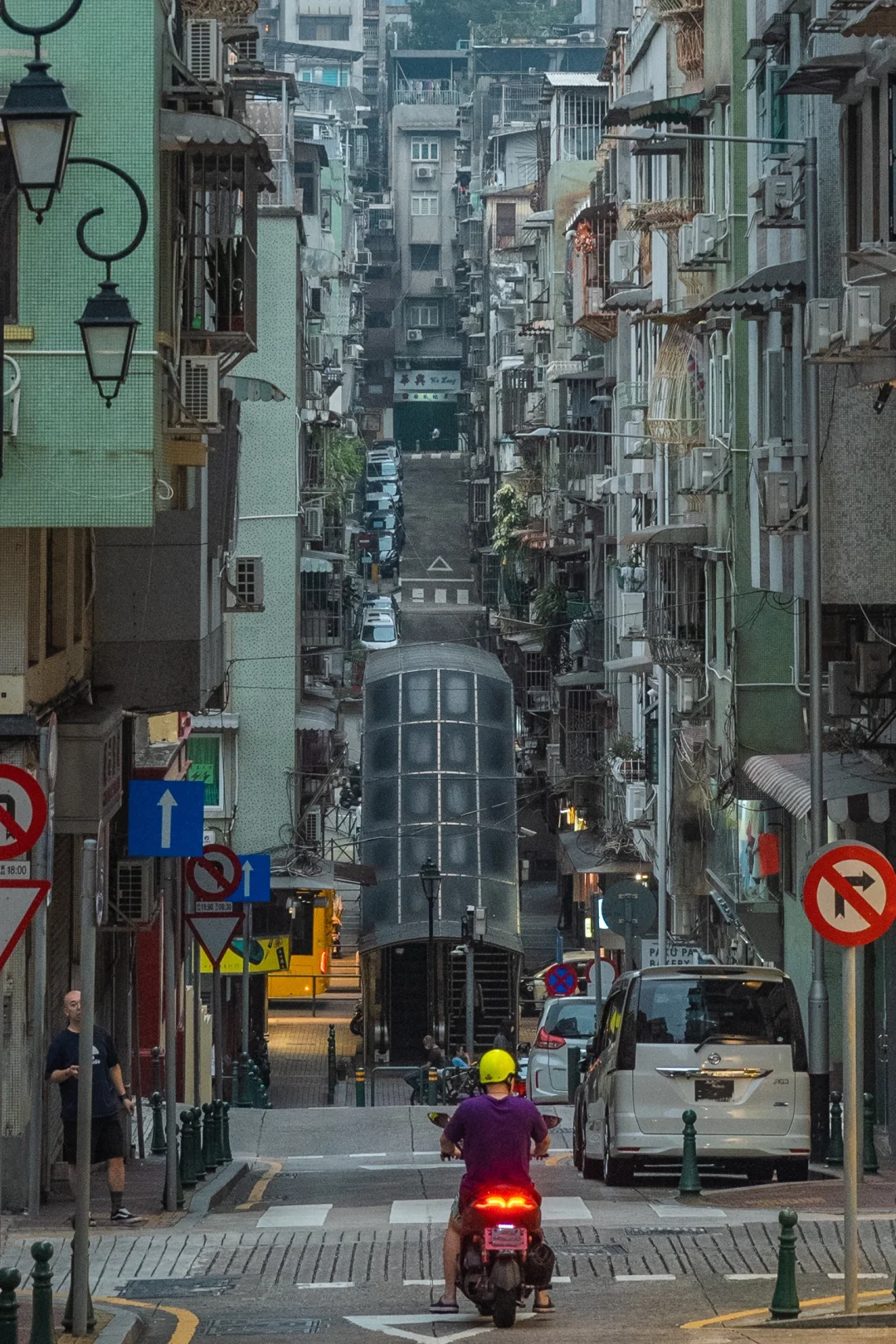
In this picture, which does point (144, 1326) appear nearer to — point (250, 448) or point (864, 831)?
point (864, 831)

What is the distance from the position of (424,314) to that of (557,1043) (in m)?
111

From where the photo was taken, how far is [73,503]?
54.4 ft

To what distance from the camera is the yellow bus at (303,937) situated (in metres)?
48.5

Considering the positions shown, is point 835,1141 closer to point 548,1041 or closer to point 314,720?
point 548,1041

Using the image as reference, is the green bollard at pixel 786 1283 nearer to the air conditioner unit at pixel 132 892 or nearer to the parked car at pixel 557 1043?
the air conditioner unit at pixel 132 892

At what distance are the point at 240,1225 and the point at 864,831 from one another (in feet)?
35.7

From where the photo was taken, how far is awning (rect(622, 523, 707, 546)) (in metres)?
36.8

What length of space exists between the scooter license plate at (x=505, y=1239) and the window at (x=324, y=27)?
142 meters

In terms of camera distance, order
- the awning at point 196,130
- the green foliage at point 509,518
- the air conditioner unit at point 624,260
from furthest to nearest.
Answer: the green foliage at point 509,518 → the air conditioner unit at point 624,260 → the awning at point 196,130

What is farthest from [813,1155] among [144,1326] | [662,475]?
[662,475]

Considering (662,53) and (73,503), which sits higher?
(662,53)

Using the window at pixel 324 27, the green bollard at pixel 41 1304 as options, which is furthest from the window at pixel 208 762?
the window at pixel 324 27

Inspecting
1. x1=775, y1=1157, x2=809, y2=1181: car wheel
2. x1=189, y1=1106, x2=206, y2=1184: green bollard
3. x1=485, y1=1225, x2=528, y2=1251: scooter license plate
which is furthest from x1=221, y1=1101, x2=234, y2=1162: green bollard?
x1=485, y1=1225, x2=528, y2=1251: scooter license plate

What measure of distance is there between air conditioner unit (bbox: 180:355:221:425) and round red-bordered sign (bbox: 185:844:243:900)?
11.9 feet
